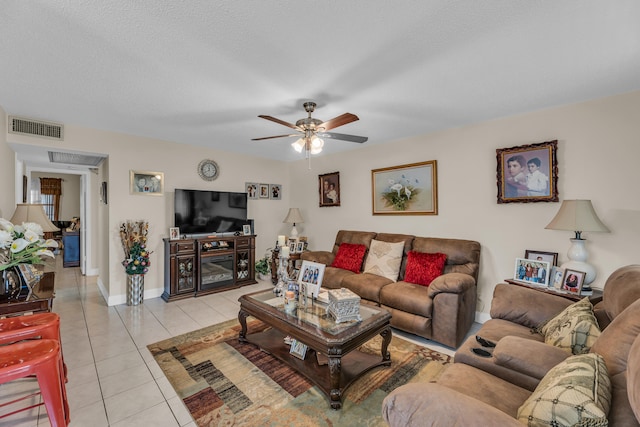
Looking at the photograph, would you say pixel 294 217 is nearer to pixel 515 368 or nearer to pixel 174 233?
pixel 174 233

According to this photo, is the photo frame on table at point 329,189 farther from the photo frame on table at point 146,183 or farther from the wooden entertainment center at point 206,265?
the photo frame on table at point 146,183

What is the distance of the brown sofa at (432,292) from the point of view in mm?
2663

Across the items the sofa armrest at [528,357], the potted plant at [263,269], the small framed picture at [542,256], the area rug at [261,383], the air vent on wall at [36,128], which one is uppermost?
the air vent on wall at [36,128]

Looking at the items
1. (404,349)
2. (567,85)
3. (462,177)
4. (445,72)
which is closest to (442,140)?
(462,177)

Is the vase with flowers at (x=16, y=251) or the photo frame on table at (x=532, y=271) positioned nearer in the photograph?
the vase with flowers at (x=16, y=251)

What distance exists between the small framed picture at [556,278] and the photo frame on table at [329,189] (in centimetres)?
302

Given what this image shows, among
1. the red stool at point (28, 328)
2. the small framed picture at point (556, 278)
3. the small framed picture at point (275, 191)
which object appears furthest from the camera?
the small framed picture at point (275, 191)

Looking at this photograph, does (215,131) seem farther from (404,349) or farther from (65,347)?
(404,349)

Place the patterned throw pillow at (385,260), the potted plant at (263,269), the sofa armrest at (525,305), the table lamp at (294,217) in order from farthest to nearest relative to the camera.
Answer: the table lamp at (294,217) < the potted plant at (263,269) < the patterned throw pillow at (385,260) < the sofa armrest at (525,305)

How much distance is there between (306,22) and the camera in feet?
5.18

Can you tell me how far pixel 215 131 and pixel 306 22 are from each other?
248 cm

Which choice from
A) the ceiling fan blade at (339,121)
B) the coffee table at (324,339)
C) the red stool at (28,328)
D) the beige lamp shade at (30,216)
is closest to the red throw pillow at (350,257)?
the coffee table at (324,339)

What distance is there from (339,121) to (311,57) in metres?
0.63

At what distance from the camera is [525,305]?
2.16 metres
